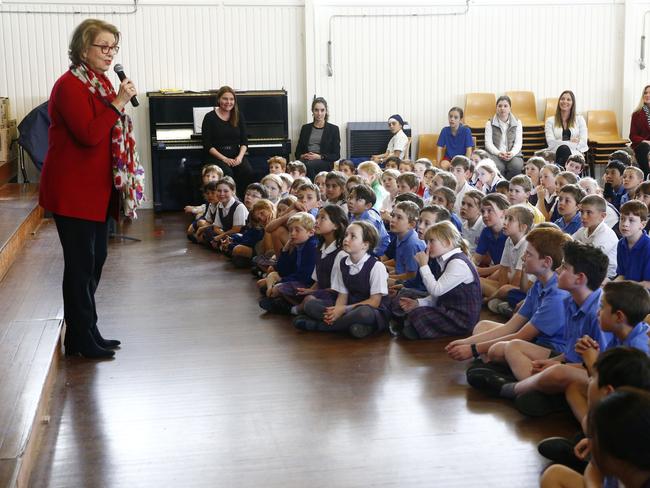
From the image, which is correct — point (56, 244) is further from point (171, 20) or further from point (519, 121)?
point (519, 121)

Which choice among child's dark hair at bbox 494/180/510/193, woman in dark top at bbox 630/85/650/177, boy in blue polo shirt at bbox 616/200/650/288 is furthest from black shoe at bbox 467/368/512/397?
woman in dark top at bbox 630/85/650/177

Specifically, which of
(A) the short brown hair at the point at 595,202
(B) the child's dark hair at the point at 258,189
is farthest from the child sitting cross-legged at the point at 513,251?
(B) the child's dark hair at the point at 258,189

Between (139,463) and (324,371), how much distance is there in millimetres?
Result: 1200

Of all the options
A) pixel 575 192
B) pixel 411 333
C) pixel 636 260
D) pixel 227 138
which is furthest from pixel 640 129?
pixel 411 333

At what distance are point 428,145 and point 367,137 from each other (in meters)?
0.79

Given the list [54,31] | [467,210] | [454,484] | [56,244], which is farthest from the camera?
[54,31]

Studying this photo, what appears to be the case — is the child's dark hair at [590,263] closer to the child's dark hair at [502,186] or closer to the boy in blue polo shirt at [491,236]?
the boy in blue polo shirt at [491,236]

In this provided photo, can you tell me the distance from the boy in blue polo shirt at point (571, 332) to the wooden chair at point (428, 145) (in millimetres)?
7220

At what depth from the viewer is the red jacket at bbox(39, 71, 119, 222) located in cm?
371

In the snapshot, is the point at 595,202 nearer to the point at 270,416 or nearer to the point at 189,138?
the point at 270,416

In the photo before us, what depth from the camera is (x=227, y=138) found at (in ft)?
30.1

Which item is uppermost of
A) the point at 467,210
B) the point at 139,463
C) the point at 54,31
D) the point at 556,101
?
the point at 54,31

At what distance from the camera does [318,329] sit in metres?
4.71

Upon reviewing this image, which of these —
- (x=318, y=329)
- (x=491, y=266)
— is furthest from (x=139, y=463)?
(x=491, y=266)
